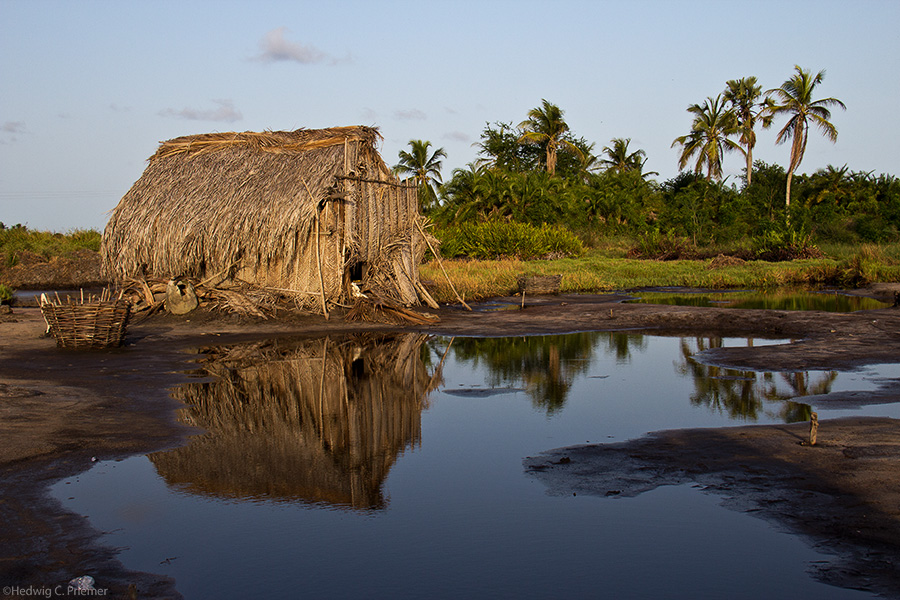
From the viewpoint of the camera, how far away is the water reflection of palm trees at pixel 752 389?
8.06m

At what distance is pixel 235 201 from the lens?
54.3ft

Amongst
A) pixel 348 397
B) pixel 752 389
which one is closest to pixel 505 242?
pixel 752 389

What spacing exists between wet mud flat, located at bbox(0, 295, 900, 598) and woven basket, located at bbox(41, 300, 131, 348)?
28 cm

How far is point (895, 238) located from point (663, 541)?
35.4 meters

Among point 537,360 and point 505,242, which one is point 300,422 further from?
point 505,242

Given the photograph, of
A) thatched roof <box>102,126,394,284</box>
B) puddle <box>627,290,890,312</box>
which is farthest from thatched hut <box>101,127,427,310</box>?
puddle <box>627,290,890,312</box>

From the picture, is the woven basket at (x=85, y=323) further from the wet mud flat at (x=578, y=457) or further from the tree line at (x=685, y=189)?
the tree line at (x=685, y=189)

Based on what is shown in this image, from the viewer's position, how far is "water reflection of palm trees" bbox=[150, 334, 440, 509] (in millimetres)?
5902

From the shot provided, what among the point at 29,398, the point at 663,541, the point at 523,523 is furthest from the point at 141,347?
A: the point at 663,541

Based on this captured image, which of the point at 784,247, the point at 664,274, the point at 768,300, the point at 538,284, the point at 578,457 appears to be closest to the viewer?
the point at 578,457

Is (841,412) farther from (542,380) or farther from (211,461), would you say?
(211,461)

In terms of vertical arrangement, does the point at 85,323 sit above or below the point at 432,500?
above

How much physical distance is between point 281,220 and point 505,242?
17.5m

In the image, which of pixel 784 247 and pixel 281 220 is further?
pixel 784 247
